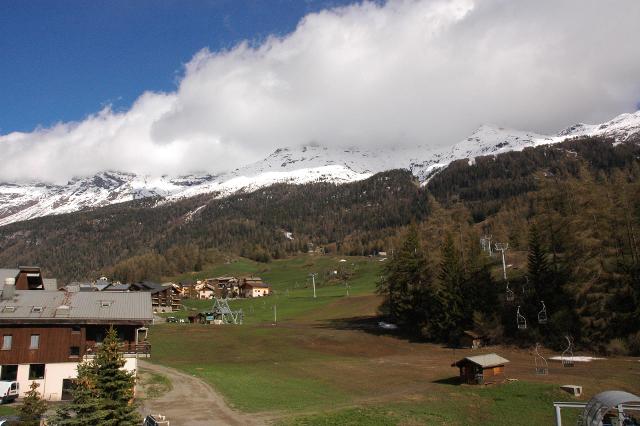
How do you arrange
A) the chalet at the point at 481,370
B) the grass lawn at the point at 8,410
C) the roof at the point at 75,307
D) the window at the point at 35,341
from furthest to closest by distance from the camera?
the chalet at the point at 481,370 < the roof at the point at 75,307 < the window at the point at 35,341 < the grass lawn at the point at 8,410

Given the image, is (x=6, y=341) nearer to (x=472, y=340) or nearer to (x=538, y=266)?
(x=472, y=340)

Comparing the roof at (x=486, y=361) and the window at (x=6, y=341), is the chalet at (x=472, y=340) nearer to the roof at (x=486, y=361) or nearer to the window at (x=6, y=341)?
the roof at (x=486, y=361)

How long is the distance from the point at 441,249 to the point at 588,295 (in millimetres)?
27368

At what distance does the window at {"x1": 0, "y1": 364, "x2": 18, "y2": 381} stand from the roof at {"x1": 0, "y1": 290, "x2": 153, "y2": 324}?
12.1ft

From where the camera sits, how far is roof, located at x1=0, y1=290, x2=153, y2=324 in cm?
4550

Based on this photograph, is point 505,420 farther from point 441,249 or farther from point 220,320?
point 220,320

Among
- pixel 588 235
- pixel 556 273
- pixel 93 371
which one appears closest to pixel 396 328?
pixel 556 273

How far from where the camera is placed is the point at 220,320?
12150 centimetres

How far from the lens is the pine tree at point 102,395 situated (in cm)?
2239

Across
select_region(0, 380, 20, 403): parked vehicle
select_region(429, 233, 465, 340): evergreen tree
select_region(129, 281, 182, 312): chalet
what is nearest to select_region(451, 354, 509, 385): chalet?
select_region(429, 233, 465, 340): evergreen tree

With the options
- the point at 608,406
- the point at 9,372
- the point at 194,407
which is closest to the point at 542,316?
the point at 194,407

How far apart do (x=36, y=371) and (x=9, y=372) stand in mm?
2011

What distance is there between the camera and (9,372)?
44.2 meters

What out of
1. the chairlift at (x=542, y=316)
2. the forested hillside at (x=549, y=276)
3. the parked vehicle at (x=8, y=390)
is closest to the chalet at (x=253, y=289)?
the forested hillside at (x=549, y=276)
